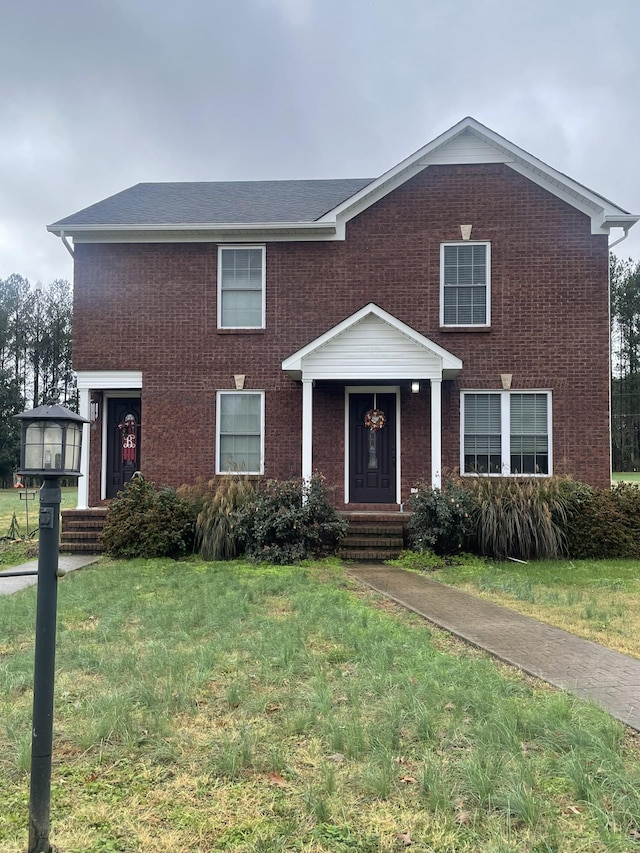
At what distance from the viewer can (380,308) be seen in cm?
1236

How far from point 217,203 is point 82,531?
7892 mm

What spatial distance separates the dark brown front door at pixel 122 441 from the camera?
45.6 feet

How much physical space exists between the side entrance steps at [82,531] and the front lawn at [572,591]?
21.4 feet

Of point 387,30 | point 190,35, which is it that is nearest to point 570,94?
point 387,30

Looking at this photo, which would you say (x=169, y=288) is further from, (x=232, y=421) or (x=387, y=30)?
(x=387, y=30)

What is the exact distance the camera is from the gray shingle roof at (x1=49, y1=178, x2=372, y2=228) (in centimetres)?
1326

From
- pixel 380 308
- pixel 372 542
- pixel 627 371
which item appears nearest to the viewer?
pixel 372 542

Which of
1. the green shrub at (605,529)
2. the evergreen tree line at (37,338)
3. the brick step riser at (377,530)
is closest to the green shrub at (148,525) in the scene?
the brick step riser at (377,530)

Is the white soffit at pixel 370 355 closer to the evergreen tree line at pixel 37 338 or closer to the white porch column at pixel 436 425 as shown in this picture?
the white porch column at pixel 436 425

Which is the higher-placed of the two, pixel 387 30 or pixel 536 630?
pixel 387 30

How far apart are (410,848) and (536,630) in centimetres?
392

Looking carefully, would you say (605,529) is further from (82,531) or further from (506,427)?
(82,531)

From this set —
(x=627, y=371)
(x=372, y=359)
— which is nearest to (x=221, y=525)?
(x=372, y=359)

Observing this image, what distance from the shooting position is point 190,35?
17047 mm
